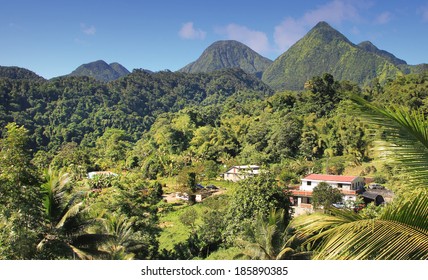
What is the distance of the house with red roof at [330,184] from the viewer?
16.0 m

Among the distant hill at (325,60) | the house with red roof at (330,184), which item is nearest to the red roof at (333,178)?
the house with red roof at (330,184)

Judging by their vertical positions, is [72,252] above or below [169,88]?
below

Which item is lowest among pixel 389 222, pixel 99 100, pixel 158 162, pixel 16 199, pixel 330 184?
pixel 330 184

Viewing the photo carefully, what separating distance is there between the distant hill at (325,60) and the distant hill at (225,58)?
47.3 feet

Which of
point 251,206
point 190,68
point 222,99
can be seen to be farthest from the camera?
point 190,68

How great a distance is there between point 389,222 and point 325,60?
324 feet

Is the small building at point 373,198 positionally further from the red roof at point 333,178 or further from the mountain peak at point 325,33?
the mountain peak at point 325,33

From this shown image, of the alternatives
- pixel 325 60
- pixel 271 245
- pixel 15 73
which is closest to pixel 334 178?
pixel 271 245

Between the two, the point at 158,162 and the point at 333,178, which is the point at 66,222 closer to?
the point at 333,178

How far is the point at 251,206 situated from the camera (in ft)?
30.2

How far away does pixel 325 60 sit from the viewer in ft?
305

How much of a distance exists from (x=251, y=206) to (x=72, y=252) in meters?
6.02
